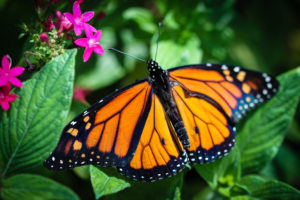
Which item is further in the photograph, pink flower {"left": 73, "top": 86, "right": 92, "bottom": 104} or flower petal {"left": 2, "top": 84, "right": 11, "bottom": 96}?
pink flower {"left": 73, "top": 86, "right": 92, "bottom": 104}

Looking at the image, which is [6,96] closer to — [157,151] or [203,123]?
[157,151]

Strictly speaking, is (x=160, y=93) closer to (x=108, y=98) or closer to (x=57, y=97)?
(x=108, y=98)

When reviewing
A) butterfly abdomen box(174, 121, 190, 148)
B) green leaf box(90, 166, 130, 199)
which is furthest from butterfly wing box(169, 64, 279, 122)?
green leaf box(90, 166, 130, 199)

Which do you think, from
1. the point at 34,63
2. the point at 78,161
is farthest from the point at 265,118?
the point at 34,63

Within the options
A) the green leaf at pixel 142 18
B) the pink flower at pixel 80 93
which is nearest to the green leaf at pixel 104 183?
the pink flower at pixel 80 93

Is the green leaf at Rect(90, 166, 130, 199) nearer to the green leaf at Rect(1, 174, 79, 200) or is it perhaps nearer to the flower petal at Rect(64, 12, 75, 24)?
the green leaf at Rect(1, 174, 79, 200)

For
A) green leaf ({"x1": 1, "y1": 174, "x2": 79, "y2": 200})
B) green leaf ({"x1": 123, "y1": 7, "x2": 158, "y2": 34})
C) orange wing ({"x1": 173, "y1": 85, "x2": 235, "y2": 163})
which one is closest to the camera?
green leaf ({"x1": 1, "y1": 174, "x2": 79, "y2": 200})

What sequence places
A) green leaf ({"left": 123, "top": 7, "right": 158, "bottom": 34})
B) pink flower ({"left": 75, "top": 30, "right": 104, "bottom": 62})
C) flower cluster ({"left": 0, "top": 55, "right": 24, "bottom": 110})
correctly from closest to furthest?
1. flower cluster ({"left": 0, "top": 55, "right": 24, "bottom": 110})
2. pink flower ({"left": 75, "top": 30, "right": 104, "bottom": 62})
3. green leaf ({"left": 123, "top": 7, "right": 158, "bottom": 34})
